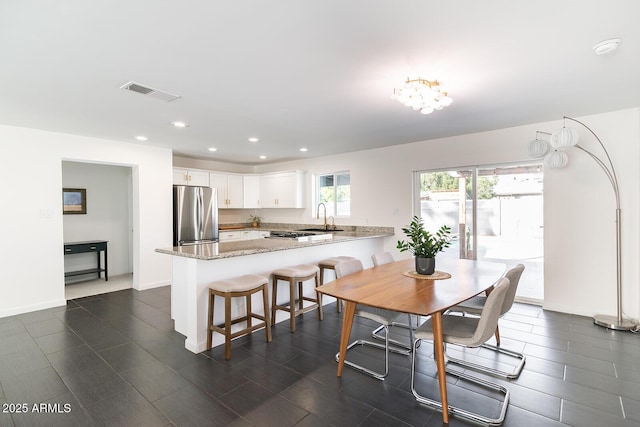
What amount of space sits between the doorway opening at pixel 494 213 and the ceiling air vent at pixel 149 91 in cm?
380

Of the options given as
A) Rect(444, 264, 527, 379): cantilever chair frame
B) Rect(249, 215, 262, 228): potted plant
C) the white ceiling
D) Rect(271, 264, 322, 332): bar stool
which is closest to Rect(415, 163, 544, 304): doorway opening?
the white ceiling

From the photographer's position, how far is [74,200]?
17.7 ft

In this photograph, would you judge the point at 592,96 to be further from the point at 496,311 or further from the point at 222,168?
the point at 222,168

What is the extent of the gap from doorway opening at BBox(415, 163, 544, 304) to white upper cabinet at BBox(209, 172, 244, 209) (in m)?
3.95

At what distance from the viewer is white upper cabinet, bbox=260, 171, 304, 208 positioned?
21.0 ft

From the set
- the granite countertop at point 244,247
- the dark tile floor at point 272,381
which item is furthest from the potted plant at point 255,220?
the dark tile floor at point 272,381

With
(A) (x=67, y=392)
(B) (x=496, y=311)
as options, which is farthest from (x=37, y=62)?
(B) (x=496, y=311)

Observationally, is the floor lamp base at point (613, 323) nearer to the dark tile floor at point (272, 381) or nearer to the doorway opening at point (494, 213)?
the dark tile floor at point (272, 381)

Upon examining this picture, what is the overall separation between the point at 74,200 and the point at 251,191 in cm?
321

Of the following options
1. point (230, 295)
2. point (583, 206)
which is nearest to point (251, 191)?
point (230, 295)

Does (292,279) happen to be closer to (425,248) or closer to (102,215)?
(425,248)

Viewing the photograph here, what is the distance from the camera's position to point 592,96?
2.94m

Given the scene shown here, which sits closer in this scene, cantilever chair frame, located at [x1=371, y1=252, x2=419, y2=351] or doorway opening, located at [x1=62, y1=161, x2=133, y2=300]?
cantilever chair frame, located at [x1=371, y1=252, x2=419, y2=351]

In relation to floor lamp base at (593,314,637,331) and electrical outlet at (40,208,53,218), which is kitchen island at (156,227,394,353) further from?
floor lamp base at (593,314,637,331)
